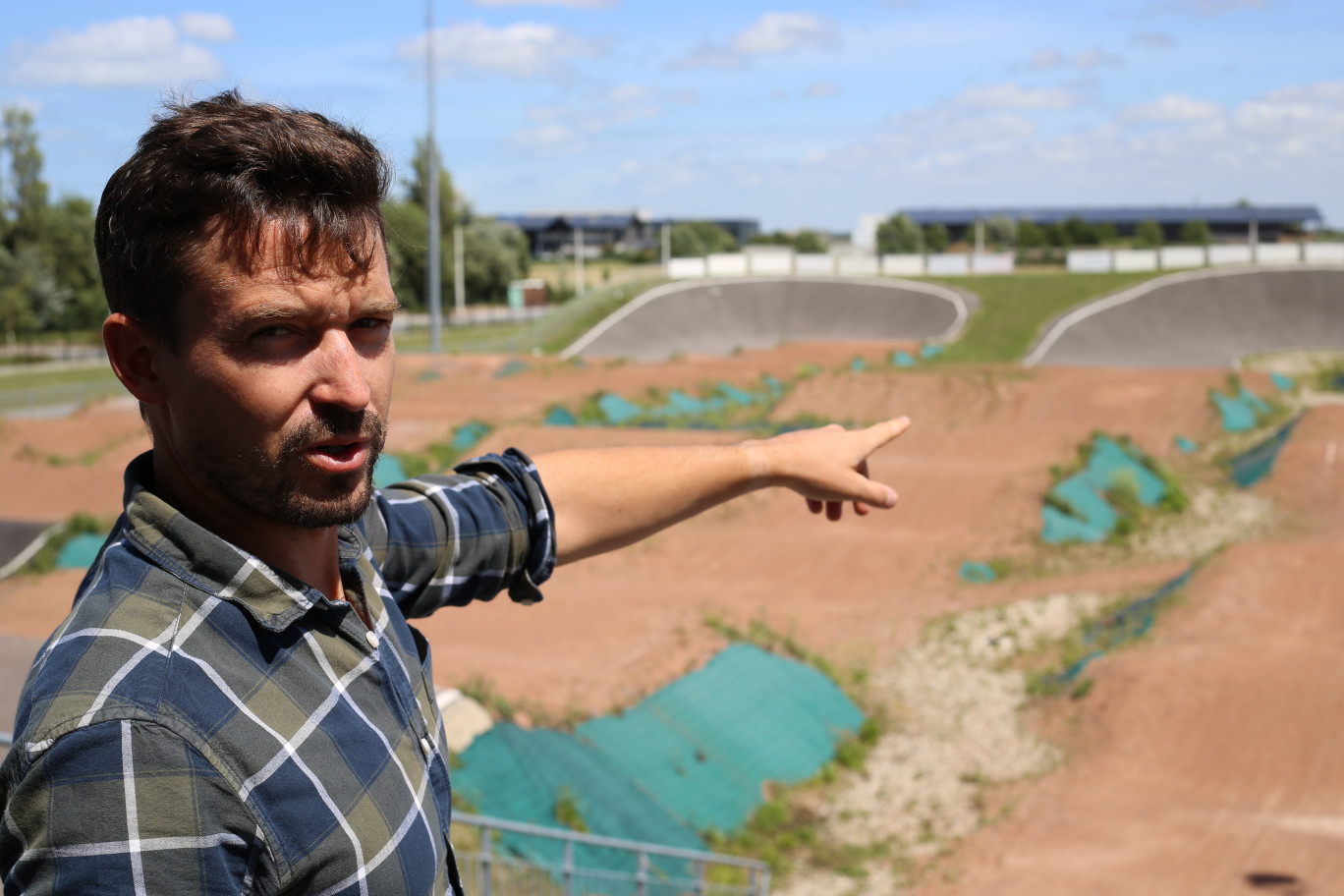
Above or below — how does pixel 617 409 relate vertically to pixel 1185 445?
above

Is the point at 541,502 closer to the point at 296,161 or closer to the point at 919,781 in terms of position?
the point at 296,161

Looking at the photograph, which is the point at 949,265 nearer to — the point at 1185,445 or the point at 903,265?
the point at 903,265

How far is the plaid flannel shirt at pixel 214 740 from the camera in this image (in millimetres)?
1460

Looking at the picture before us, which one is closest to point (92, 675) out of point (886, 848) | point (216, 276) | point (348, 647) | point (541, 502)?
point (348, 647)

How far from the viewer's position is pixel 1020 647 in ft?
64.0

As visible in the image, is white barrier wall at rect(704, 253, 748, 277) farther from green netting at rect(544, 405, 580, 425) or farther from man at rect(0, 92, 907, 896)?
man at rect(0, 92, 907, 896)

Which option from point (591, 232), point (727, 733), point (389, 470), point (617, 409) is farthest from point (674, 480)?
point (591, 232)

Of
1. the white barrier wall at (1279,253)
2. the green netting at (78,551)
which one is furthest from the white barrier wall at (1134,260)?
the green netting at (78,551)

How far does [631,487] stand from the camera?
282cm

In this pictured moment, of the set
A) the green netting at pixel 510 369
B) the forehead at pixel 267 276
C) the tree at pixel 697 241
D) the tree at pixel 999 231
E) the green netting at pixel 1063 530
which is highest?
the tree at pixel 999 231

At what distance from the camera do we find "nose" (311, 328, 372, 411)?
1775mm

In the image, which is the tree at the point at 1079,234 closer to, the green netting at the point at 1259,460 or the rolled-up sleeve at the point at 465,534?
the green netting at the point at 1259,460

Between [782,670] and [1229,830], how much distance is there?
621 cm

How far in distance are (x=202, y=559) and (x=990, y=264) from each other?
7253 centimetres
